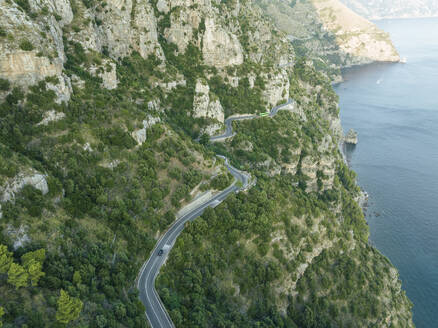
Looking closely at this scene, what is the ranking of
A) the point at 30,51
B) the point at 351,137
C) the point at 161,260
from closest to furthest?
the point at 161,260, the point at 30,51, the point at 351,137

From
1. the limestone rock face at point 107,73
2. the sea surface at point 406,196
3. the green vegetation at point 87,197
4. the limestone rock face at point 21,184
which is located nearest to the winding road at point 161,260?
the green vegetation at point 87,197

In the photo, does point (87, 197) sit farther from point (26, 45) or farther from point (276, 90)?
point (276, 90)

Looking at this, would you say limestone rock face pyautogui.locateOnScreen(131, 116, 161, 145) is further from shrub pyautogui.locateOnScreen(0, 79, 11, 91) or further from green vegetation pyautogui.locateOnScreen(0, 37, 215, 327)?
shrub pyautogui.locateOnScreen(0, 79, 11, 91)

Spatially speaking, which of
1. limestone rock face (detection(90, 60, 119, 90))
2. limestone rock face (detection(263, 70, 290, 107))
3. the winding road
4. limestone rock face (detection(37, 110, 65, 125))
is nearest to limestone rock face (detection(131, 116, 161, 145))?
limestone rock face (detection(90, 60, 119, 90))

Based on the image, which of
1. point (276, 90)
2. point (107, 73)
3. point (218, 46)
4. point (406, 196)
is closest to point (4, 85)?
point (107, 73)

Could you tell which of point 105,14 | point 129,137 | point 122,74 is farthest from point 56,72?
point 105,14

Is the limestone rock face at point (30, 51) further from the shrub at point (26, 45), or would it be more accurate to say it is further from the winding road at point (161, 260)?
the winding road at point (161, 260)
